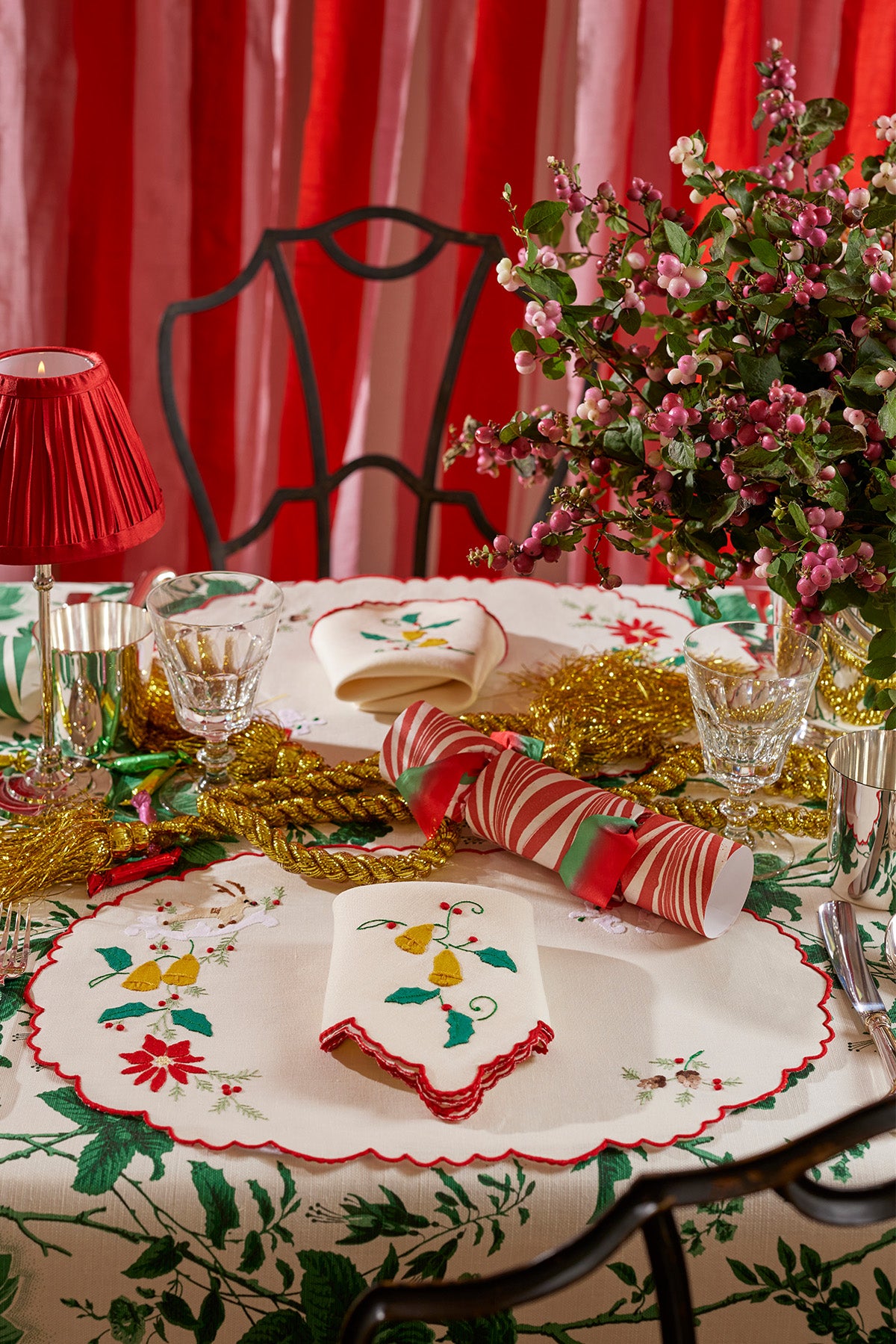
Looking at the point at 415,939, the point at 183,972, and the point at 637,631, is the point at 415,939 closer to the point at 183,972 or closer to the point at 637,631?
the point at 183,972

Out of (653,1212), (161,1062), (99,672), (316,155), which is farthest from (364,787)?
(316,155)

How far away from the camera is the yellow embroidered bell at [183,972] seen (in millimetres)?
793

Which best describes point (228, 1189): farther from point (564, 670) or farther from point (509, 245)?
point (509, 245)

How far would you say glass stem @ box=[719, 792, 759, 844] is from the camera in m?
0.96

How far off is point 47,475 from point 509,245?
158 cm

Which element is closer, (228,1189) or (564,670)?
(228,1189)

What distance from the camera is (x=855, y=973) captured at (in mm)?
808

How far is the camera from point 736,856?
858mm

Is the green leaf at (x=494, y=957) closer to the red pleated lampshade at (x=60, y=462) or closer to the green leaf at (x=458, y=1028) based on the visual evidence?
the green leaf at (x=458, y=1028)

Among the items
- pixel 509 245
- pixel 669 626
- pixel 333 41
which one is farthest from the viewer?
pixel 509 245

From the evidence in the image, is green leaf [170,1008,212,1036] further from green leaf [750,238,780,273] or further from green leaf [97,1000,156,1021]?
green leaf [750,238,780,273]

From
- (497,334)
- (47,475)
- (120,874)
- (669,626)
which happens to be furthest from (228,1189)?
(497,334)

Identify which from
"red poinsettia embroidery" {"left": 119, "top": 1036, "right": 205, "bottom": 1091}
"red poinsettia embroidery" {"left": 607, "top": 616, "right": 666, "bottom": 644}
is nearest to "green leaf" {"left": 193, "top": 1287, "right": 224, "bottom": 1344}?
→ "red poinsettia embroidery" {"left": 119, "top": 1036, "right": 205, "bottom": 1091}

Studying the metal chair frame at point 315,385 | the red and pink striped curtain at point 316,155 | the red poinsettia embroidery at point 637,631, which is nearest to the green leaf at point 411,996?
the red poinsettia embroidery at point 637,631
